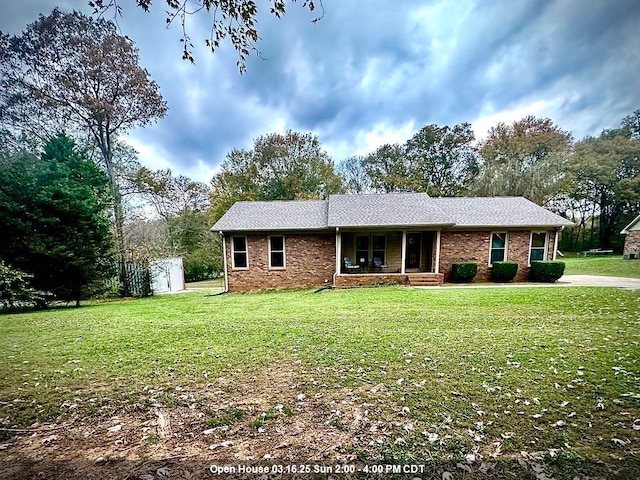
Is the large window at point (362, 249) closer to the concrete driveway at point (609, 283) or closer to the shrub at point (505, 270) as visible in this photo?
the shrub at point (505, 270)

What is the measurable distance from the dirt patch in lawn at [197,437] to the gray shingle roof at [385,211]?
9.07m

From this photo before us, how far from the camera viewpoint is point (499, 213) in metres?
12.6

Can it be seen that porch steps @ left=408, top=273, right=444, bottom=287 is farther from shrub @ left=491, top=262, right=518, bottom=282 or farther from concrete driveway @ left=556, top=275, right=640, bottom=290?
concrete driveway @ left=556, top=275, right=640, bottom=290

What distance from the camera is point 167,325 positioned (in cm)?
565

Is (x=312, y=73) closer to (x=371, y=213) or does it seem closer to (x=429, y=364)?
(x=371, y=213)

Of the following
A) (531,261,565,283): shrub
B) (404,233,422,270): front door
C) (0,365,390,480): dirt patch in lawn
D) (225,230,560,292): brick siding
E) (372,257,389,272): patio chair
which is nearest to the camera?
(0,365,390,480): dirt patch in lawn

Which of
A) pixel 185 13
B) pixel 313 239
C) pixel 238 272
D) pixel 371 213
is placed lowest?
pixel 238 272

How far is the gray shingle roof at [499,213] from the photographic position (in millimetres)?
11688

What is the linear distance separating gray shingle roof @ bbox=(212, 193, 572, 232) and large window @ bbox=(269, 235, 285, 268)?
0.66m

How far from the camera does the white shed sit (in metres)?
12.4

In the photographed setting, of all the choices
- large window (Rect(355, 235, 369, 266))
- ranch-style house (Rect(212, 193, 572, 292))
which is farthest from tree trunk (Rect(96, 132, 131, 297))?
large window (Rect(355, 235, 369, 266))

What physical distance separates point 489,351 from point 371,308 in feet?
10.9

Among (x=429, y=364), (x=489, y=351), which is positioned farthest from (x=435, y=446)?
(x=489, y=351)

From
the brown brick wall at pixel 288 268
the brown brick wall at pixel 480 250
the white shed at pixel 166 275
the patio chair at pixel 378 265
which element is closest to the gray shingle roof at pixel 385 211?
the brown brick wall at pixel 480 250
